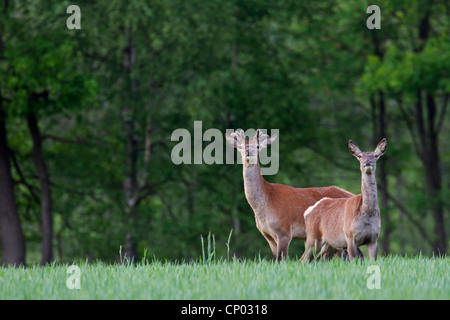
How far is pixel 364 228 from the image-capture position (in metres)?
9.61

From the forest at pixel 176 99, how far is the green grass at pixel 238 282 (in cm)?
1178

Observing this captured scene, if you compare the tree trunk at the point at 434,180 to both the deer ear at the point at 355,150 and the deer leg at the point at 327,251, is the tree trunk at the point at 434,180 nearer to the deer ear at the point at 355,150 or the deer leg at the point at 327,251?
the deer leg at the point at 327,251

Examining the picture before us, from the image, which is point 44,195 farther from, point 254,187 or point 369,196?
point 369,196

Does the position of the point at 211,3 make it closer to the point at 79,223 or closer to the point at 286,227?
the point at 79,223

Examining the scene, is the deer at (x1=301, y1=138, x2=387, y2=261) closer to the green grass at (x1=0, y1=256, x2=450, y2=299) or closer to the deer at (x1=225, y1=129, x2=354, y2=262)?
the green grass at (x1=0, y1=256, x2=450, y2=299)

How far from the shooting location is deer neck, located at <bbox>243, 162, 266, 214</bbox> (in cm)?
1136

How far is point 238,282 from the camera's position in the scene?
7.81 m

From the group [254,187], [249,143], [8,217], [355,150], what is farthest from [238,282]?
[8,217]

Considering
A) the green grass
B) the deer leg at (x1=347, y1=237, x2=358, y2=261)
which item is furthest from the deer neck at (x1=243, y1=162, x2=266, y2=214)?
the green grass

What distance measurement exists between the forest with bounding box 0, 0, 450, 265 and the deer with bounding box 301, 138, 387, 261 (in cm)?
1022

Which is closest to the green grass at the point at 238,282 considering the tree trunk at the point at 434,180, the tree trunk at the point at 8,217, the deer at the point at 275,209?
the deer at the point at 275,209
